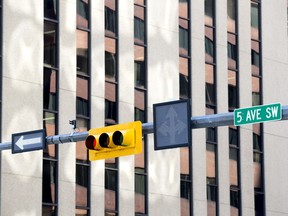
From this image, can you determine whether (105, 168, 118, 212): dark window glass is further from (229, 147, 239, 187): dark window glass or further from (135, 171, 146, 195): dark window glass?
(229, 147, 239, 187): dark window glass

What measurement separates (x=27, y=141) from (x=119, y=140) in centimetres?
348

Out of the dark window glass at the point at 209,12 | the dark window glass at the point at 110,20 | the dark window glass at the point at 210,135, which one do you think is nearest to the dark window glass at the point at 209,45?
the dark window glass at the point at 209,12

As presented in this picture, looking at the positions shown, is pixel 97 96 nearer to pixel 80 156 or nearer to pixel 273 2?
pixel 80 156

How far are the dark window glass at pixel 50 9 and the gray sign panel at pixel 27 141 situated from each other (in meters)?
13.7

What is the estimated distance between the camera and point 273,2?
49.4 meters

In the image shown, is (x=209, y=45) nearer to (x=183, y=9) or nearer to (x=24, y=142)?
(x=183, y=9)

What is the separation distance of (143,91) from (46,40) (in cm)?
534

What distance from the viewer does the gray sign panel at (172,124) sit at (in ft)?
71.6

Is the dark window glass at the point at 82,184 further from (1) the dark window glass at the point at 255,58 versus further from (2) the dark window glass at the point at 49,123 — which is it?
(1) the dark window glass at the point at 255,58

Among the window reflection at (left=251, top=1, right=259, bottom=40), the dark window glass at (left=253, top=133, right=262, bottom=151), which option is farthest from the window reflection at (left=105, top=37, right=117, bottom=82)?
the window reflection at (left=251, top=1, right=259, bottom=40)

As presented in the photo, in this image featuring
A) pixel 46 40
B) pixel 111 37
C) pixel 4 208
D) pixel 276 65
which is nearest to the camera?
pixel 4 208

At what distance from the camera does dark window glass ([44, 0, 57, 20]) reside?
1510 inches

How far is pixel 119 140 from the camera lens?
→ 22.5 m

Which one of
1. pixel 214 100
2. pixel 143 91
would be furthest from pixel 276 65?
pixel 143 91
